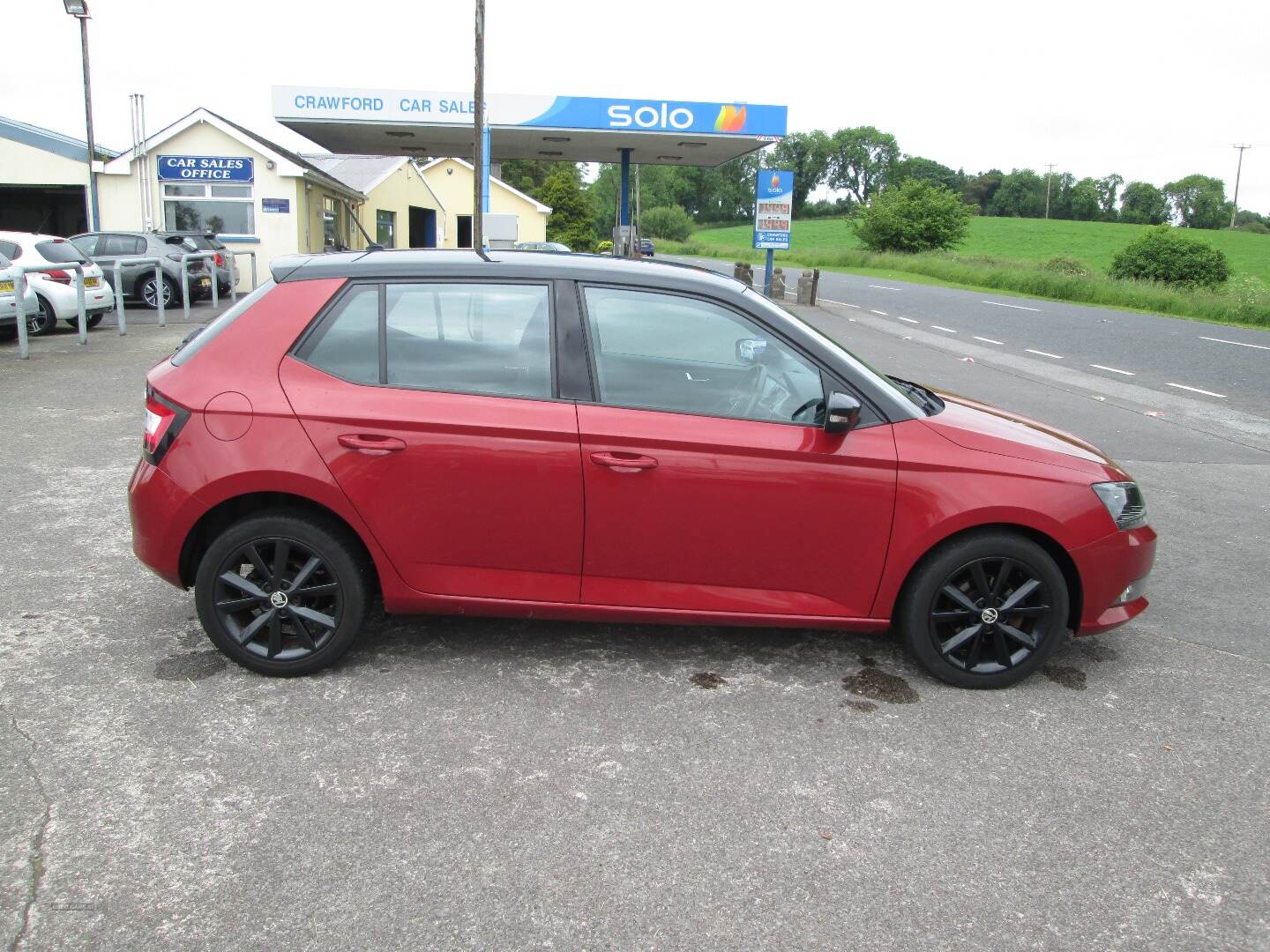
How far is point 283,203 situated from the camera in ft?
93.0

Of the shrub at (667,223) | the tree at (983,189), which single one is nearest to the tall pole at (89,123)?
the shrub at (667,223)

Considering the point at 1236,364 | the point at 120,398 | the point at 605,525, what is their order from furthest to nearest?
the point at 1236,364
the point at 120,398
the point at 605,525

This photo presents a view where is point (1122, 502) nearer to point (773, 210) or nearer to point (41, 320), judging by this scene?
point (41, 320)

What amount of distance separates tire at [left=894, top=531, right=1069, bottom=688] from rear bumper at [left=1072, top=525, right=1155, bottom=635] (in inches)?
4.2

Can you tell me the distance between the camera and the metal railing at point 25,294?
42.5 ft

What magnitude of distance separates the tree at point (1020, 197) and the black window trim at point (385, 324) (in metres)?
131

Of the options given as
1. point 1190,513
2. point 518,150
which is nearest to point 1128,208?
point 518,150

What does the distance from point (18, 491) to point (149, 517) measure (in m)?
3.42

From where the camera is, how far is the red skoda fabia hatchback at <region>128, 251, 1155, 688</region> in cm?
393

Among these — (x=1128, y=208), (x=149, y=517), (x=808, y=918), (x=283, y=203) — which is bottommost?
(x=808, y=918)

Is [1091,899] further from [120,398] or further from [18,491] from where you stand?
[120,398]

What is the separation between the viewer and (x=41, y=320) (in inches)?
632

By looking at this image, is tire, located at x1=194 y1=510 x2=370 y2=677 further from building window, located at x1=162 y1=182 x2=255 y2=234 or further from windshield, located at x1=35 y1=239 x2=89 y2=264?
building window, located at x1=162 y1=182 x2=255 y2=234

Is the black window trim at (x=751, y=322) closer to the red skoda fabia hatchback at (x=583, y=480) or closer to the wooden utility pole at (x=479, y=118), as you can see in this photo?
the red skoda fabia hatchback at (x=583, y=480)
